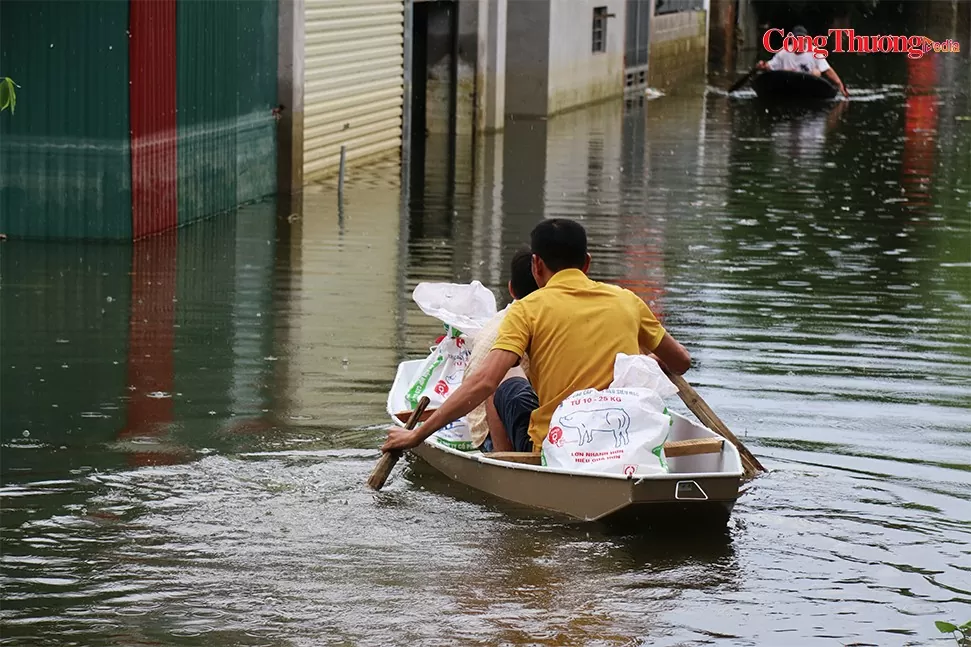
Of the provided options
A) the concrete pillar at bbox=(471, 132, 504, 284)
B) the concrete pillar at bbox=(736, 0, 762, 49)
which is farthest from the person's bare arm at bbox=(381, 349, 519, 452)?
the concrete pillar at bbox=(736, 0, 762, 49)

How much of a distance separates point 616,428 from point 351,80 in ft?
48.7

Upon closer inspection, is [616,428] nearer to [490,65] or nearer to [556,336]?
[556,336]

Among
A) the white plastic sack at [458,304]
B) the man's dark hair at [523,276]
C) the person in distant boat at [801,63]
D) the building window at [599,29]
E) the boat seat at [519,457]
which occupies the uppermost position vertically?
the building window at [599,29]

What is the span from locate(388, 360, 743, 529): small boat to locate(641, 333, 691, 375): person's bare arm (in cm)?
25

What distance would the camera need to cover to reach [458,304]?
352 inches

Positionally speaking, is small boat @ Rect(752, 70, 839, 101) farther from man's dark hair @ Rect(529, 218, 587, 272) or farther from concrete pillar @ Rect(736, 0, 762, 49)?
man's dark hair @ Rect(529, 218, 587, 272)

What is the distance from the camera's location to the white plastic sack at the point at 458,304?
8797 mm

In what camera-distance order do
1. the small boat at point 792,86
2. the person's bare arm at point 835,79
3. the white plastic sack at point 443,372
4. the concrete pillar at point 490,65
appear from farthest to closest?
the person's bare arm at point 835,79
the small boat at point 792,86
the concrete pillar at point 490,65
the white plastic sack at point 443,372

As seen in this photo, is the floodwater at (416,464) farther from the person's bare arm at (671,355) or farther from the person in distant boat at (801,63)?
the person in distant boat at (801,63)

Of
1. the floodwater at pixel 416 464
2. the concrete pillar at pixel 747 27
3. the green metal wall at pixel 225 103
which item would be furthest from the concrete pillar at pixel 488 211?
the concrete pillar at pixel 747 27

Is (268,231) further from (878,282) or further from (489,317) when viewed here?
(489,317)

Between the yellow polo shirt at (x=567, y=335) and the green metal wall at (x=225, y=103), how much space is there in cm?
892

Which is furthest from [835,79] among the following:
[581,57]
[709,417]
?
[709,417]

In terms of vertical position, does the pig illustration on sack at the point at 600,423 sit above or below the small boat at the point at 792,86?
below
